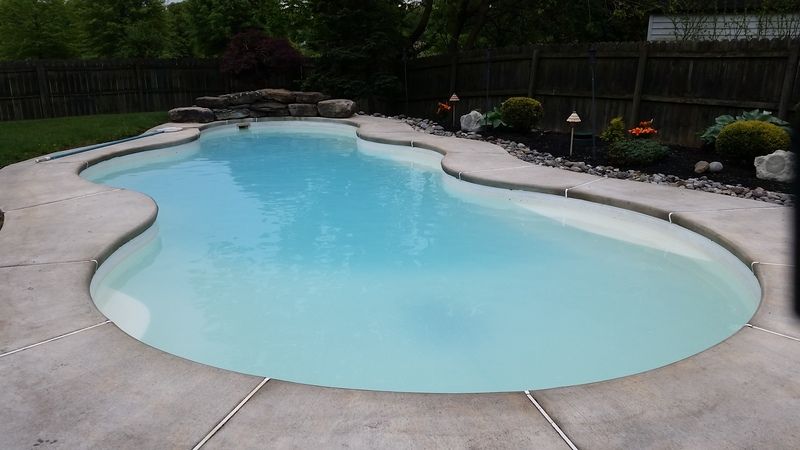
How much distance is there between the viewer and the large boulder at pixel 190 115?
47.0 ft

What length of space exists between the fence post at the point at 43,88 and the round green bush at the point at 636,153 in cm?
1473

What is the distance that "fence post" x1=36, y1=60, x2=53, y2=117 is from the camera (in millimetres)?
14859

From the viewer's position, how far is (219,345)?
12.1 feet

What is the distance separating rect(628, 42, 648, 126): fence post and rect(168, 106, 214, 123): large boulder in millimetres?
10396

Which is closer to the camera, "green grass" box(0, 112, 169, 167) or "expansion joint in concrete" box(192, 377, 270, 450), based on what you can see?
"expansion joint in concrete" box(192, 377, 270, 450)

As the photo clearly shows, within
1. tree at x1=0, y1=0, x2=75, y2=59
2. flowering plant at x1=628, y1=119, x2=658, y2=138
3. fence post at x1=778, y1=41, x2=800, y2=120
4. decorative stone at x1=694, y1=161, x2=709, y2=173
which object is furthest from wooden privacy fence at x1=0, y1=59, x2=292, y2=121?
fence post at x1=778, y1=41, x2=800, y2=120

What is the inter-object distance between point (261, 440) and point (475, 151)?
784 centimetres

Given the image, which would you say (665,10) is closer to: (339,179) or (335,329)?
(339,179)

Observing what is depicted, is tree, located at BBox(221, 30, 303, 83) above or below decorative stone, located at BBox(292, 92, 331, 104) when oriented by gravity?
above

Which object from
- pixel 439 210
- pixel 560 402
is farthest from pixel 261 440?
pixel 439 210

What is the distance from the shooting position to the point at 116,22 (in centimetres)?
2178

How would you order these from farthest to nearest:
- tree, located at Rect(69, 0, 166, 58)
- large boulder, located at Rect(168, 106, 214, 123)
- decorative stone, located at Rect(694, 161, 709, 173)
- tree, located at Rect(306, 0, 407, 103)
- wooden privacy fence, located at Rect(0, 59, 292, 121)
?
1. tree, located at Rect(69, 0, 166, 58)
2. tree, located at Rect(306, 0, 407, 103)
3. wooden privacy fence, located at Rect(0, 59, 292, 121)
4. large boulder, located at Rect(168, 106, 214, 123)
5. decorative stone, located at Rect(694, 161, 709, 173)

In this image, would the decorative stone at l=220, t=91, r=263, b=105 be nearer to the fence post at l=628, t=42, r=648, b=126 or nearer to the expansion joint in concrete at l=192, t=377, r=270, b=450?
the fence post at l=628, t=42, r=648, b=126

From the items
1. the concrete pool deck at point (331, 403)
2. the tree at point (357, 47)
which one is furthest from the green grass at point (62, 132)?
the concrete pool deck at point (331, 403)
